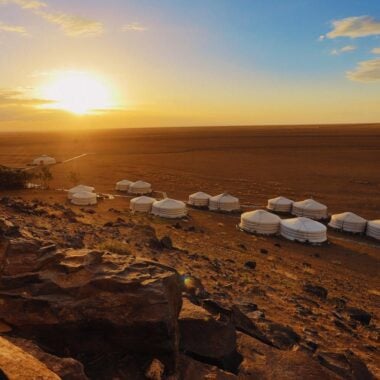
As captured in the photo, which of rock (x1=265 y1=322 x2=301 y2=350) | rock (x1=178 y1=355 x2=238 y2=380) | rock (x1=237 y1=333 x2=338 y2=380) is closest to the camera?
rock (x1=178 y1=355 x2=238 y2=380)

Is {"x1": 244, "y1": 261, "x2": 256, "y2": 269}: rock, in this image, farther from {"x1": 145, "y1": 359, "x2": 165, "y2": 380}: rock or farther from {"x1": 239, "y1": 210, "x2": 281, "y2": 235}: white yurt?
{"x1": 145, "y1": 359, "x2": 165, "y2": 380}: rock

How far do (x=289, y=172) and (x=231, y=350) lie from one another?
55977 millimetres

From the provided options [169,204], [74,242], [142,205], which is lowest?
[142,205]

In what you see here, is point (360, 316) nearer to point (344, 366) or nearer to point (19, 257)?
point (344, 366)

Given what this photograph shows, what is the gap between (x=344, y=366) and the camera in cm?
823

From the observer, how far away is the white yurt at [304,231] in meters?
26.1

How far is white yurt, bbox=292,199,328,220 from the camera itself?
32469 mm

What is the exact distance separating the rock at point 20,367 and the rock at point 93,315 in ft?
5.70

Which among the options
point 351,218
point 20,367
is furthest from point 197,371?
point 351,218

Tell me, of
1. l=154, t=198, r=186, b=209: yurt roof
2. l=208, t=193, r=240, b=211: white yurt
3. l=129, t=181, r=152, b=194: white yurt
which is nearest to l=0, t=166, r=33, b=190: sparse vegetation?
l=129, t=181, r=152, b=194: white yurt

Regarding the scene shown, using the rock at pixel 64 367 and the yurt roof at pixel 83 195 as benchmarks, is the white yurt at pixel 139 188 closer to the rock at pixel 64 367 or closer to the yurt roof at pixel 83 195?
the yurt roof at pixel 83 195

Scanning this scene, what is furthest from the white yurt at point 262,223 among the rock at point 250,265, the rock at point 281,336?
the rock at point 281,336

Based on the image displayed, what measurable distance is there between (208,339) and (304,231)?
20.7m

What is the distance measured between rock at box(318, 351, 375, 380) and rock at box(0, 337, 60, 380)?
6336mm
